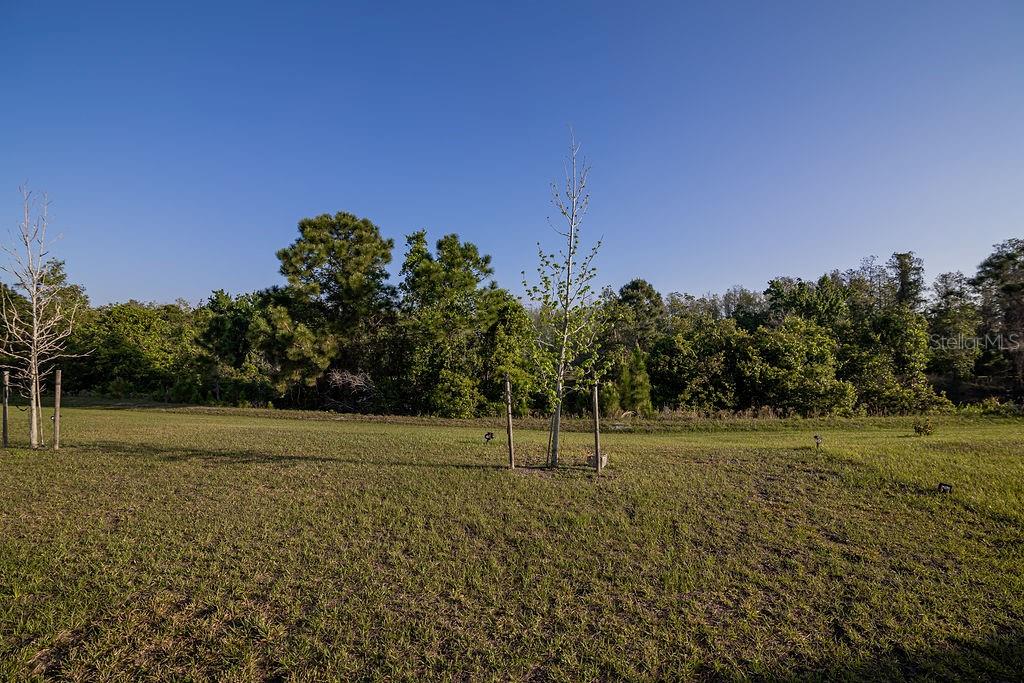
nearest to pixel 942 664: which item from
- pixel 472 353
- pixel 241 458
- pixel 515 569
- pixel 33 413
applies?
pixel 515 569

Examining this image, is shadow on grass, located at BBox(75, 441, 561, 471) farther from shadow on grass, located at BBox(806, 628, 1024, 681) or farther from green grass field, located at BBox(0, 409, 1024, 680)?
shadow on grass, located at BBox(806, 628, 1024, 681)

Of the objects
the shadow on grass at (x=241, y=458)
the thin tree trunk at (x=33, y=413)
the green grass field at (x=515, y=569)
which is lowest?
the green grass field at (x=515, y=569)

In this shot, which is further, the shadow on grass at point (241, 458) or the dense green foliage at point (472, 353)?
the dense green foliage at point (472, 353)

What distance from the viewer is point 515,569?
5.09 metres

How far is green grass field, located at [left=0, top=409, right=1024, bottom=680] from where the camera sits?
362 centimetres

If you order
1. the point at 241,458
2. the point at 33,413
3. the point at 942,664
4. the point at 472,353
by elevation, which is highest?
the point at 472,353

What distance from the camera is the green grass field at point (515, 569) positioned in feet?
11.9

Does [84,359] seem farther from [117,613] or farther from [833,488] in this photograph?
[833,488]

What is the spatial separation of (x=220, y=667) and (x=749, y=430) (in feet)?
51.4

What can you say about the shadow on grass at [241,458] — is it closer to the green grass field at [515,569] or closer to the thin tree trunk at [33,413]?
the green grass field at [515,569]

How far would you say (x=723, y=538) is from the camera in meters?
5.82

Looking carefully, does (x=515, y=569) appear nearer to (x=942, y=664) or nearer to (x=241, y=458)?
(x=942, y=664)

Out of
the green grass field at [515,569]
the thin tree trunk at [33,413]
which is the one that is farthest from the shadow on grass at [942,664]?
the thin tree trunk at [33,413]

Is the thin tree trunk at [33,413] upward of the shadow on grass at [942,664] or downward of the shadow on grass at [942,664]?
upward
